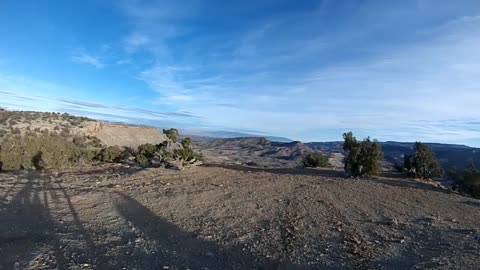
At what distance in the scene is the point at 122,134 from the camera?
149 feet

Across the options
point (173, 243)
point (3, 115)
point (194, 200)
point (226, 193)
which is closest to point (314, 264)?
point (173, 243)

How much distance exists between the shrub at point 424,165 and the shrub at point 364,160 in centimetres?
169

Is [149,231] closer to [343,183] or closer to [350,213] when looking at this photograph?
[350,213]

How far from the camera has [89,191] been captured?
13.5 metres

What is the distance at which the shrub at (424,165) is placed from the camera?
18062 mm

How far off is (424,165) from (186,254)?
14017mm

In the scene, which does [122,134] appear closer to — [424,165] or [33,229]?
[424,165]

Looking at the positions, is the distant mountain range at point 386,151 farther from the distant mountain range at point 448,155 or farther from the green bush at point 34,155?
the green bush at point 34,155

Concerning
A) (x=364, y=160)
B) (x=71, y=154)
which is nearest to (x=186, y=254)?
(x=364, y=160)

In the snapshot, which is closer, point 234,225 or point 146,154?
point 234,225

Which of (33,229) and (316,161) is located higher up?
(316,161)

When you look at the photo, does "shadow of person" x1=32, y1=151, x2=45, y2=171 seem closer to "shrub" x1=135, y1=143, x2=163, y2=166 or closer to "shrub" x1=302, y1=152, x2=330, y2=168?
"shrub" x1=135, y1=143, x2=163, y2=166

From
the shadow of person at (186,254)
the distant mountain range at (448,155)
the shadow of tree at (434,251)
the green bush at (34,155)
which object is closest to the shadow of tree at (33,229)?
the shadow of person at (186,254)

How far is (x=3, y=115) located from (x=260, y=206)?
3341 centimetres
